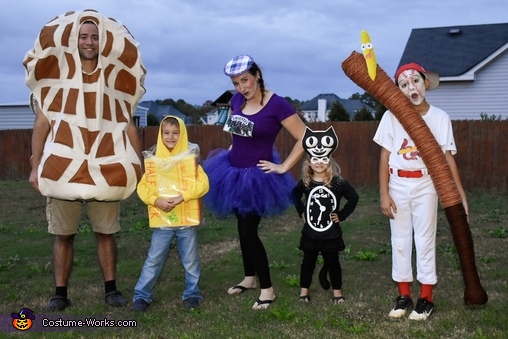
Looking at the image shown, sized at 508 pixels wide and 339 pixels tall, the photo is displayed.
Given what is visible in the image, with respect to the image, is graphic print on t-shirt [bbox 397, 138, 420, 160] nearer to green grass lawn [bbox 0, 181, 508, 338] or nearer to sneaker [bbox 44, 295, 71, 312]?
green grass lawn [bbox 0, 181, 508, 338]

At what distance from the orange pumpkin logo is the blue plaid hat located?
2.42m

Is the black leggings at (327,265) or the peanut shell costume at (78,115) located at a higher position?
the peanut shell costume at (78,115)

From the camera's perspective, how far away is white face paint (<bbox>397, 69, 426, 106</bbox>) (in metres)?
4.68

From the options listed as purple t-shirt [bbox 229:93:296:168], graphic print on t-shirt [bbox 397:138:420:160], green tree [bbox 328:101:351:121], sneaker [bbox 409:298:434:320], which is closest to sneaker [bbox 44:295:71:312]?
purple t-shirt [bbox 229:93:296:168]

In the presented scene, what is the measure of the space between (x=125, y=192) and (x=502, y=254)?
4751 mm

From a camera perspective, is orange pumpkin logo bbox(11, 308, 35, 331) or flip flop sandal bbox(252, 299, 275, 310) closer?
orange pumpkin logo bbox(11, 308, 35, 331)

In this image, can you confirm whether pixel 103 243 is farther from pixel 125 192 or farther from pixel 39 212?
pixel 39 212

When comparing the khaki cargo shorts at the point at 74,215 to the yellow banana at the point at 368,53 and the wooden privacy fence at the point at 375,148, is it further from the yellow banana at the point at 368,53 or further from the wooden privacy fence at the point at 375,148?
the wooden privacy fence at the point at 375,148

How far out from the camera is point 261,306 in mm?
5109

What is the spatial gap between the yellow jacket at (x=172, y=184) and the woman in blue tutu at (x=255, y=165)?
1.02 ft

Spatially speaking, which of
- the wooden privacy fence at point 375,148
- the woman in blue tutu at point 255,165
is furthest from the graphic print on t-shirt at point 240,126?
the wooden privacy fence at point 375,148

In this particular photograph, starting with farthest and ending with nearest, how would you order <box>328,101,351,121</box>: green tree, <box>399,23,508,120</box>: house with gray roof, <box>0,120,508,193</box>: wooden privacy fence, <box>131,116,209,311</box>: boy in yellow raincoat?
<box>328,101,351,121</box>: green tree, <box>399,23,508,120</box>: house with gray roof, <box>0,120,508,193</box>: wooden privacy fence, <box>131,116,209,311</box>: boy in yellow raincoat

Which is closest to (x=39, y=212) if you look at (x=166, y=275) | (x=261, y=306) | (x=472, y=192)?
(x=166, y=275)

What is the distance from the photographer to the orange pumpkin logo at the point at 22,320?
A: 4.55 meters
